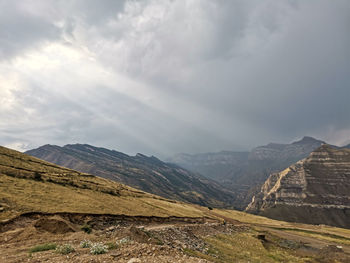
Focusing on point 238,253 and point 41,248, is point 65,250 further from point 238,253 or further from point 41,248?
point 238,253

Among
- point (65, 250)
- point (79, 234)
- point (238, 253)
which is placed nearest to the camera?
point (65, 250)

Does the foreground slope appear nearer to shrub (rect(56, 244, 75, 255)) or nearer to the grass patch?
shrub (rect(56, 244, 75, 255))

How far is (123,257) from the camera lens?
1401cm

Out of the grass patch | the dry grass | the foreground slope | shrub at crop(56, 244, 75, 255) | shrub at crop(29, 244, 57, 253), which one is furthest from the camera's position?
the dry grass

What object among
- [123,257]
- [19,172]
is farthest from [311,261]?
[19,172]

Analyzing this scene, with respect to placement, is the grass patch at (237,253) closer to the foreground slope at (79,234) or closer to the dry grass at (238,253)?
the dry grass at (238,253)

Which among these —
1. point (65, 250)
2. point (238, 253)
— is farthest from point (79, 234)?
point (238, 253)

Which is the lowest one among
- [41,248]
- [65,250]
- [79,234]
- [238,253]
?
[238,253]

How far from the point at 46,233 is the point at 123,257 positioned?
52.8ft

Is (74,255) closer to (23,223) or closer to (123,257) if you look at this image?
(123,257)

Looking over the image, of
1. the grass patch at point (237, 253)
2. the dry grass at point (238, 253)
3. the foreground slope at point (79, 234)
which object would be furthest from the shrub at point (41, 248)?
the dry grass at point (238, 253)

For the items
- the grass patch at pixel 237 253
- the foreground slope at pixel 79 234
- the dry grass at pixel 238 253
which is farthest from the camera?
the dry grass at pixel 238 253

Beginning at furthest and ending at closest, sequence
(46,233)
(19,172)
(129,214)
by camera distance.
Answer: (19,172) < (129,214) < (46,233)

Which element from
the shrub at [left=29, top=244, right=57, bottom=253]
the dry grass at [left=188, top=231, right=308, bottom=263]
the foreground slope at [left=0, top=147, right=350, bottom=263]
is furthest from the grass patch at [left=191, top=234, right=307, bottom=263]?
the shrub at [left=29, top=244, right=57, bottom=253]
